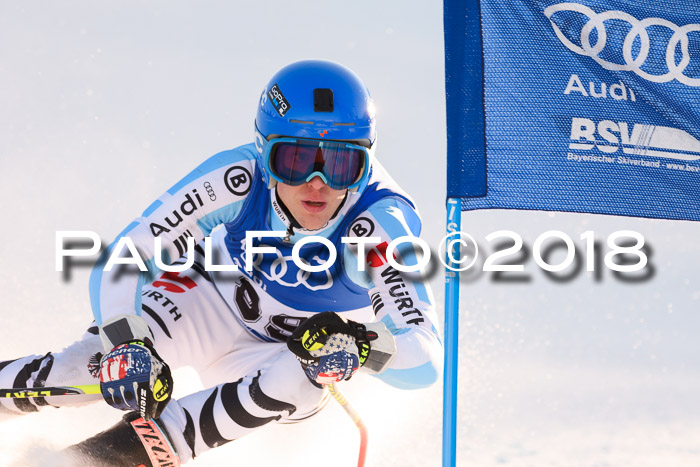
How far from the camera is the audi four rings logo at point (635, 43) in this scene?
534cm

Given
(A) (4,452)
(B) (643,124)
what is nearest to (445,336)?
(B) (643,124)

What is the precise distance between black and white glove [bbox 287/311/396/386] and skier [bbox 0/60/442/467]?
0.14 feet

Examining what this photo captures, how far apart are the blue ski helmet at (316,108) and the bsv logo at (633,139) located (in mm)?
1358

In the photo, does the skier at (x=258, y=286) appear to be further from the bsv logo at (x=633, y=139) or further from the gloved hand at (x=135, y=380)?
the bsv logo at (x=633, y=139)

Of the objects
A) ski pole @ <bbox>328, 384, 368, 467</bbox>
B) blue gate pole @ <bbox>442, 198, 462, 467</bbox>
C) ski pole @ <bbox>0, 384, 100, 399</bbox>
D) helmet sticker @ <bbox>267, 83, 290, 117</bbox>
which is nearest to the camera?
ski pole @ <bbox>0, 384, 100, 399</bbox>

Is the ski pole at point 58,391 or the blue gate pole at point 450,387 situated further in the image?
the blue gate pole at point 450,387

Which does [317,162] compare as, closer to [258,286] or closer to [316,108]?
[316,108]

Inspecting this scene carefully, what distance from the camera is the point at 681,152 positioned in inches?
219

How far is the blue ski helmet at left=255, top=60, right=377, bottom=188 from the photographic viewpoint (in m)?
4.70

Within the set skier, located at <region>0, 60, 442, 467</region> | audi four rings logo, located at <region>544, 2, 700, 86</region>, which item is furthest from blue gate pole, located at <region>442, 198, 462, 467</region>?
audi four rings logo, located at <region>544, 2, 700, 86</region>

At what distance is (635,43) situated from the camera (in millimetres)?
5492

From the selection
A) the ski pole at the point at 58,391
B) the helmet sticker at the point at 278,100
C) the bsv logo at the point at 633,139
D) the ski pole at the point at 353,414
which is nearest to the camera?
the ski pole at the point at 58,391

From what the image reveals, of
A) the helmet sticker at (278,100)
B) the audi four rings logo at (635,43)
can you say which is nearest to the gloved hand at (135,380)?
the helmet sticker at (278,100)

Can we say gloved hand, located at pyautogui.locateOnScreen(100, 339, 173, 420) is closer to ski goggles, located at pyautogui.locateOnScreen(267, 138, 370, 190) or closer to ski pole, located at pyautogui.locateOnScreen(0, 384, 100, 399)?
ski pole, located at pyautogui.locateOnScreen(0, 384, 100, 399)
